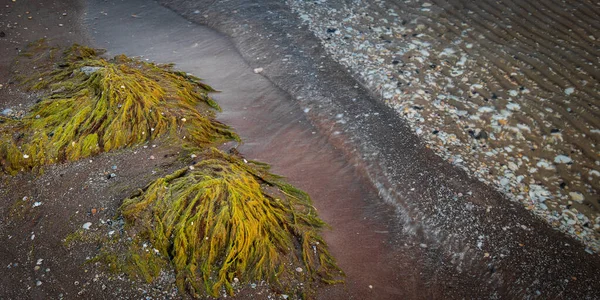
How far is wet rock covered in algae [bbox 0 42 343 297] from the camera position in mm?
3684

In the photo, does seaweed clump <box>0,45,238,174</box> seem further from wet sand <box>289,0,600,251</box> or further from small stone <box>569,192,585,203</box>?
small stone <box>569,192,585,203</box>

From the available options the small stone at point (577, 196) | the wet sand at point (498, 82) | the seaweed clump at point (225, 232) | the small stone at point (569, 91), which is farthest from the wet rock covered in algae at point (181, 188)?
the small stone at point (569, 91)

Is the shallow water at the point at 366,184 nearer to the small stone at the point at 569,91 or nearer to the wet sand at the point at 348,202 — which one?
the wet sand at the point at 348,202

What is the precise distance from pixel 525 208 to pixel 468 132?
1.11 meters

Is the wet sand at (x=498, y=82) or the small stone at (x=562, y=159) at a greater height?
the wet sand at (x=498, y=82)

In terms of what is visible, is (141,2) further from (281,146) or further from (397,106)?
(397,106)

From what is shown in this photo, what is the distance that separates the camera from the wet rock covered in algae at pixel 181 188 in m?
3.68

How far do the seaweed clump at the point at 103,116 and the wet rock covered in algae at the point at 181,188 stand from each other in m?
0.01

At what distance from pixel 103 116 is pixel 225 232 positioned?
2227 mm

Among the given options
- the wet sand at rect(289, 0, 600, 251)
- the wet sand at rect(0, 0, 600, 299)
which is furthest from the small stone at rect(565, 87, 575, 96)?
the wet sand at rect(0, 0, 600, 299)

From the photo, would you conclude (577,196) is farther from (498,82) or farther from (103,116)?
(103,116)

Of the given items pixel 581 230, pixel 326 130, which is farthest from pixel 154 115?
pixel 581 230

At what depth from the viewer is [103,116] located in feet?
16.6

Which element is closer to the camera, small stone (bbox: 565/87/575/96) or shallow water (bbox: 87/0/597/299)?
shallow water (bbox: 87/0/597/299)
